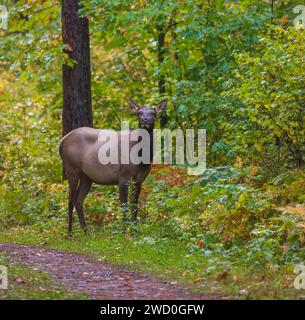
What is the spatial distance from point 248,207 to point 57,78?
35.2 feet

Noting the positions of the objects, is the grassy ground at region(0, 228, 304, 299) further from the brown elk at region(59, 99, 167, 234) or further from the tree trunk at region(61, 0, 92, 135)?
the tree trunk at region(61, 0, 92, 135)

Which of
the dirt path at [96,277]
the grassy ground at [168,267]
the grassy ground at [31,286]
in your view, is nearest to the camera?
the grassy ground at [31,286]

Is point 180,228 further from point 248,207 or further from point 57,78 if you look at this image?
point 57,78

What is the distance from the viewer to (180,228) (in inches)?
489

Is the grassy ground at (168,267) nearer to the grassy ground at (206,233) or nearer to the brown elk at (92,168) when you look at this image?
the grassy ground at (206,233)

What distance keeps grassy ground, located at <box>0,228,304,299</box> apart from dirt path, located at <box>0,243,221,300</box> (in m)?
0.24

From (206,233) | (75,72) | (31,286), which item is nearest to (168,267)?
(206,233)

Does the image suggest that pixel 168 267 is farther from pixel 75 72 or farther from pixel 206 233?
pixel 75 72

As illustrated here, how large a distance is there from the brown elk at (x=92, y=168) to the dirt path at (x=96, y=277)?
2267 millimetres

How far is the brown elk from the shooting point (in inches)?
542

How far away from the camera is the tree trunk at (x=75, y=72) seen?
16594mm

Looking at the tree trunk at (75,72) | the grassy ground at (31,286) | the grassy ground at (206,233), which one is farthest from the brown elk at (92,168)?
the grassy ground at (31,286)

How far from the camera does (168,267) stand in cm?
1020

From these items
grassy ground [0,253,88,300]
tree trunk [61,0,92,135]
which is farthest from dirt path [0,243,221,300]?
tree trunk [61,0,92,135]
